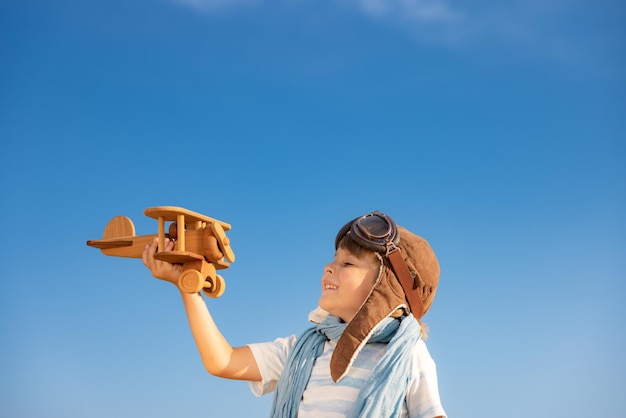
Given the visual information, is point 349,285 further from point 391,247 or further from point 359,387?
point 359,387

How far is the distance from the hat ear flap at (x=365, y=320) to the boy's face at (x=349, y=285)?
79mm

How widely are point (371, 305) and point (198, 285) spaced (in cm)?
67

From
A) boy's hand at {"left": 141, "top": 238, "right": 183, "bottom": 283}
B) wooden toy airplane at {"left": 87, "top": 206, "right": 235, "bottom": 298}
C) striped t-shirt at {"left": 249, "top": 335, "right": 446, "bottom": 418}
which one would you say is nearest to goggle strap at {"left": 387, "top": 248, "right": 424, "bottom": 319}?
striped t-shirt at {"left": 249, "top": 335, "right": 446, "bottom": 418}

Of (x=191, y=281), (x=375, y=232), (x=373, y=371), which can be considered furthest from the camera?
(x=375, y=232)

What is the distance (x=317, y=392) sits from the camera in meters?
2.60

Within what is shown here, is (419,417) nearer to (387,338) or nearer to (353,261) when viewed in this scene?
(387,338)

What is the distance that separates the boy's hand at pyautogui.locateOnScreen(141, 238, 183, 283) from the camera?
268 cm

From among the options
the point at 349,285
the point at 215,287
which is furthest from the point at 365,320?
the point at 215,287

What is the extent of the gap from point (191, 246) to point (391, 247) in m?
0.80

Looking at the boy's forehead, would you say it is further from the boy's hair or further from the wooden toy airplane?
the wooden toy airplane

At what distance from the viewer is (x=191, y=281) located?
263 centimetres

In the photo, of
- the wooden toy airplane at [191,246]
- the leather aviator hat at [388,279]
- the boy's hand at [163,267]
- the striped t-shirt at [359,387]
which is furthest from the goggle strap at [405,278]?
the boy's hand at [163,267]

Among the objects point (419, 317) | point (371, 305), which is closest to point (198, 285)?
point (371, 305)

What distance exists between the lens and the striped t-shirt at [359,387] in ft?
8.23
